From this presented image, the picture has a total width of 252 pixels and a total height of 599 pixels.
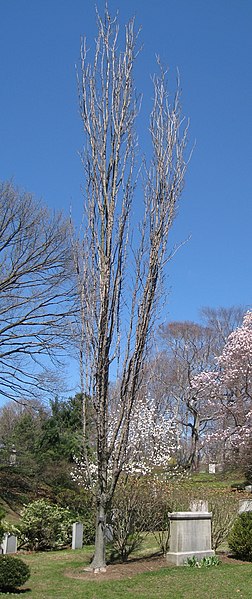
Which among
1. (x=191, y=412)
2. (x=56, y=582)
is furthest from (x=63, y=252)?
(x=191, y=412)

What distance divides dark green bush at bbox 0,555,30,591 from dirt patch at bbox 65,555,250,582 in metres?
1.48

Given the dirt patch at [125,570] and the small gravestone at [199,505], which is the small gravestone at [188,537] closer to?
the dirt patch at [125,570]

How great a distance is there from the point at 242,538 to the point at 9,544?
462 centimetres

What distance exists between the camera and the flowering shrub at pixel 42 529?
43.9ft

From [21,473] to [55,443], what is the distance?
2.04 metres

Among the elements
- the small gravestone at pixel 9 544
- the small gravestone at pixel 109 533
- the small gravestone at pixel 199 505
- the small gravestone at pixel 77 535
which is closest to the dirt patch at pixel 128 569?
the small gravestone at pixel 109 533

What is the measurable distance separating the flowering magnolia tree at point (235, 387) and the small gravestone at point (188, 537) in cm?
1273

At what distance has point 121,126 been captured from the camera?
10.2 metres

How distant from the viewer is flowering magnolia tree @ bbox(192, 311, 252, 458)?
81.6ft

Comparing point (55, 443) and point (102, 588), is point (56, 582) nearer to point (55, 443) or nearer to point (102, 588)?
point (102, 588)

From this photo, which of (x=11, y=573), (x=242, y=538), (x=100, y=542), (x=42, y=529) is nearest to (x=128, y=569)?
(x=100, y=542)

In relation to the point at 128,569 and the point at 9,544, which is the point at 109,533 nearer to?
the point at 9,544

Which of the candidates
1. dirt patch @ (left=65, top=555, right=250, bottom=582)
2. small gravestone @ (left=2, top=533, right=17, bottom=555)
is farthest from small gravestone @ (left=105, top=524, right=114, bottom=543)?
small gravestone @ (left=2, top=533, right=17, bottom=555)

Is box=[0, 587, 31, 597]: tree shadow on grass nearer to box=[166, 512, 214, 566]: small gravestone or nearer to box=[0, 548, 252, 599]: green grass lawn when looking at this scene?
box=[0, 548, 252, 599]: green grass lawn
